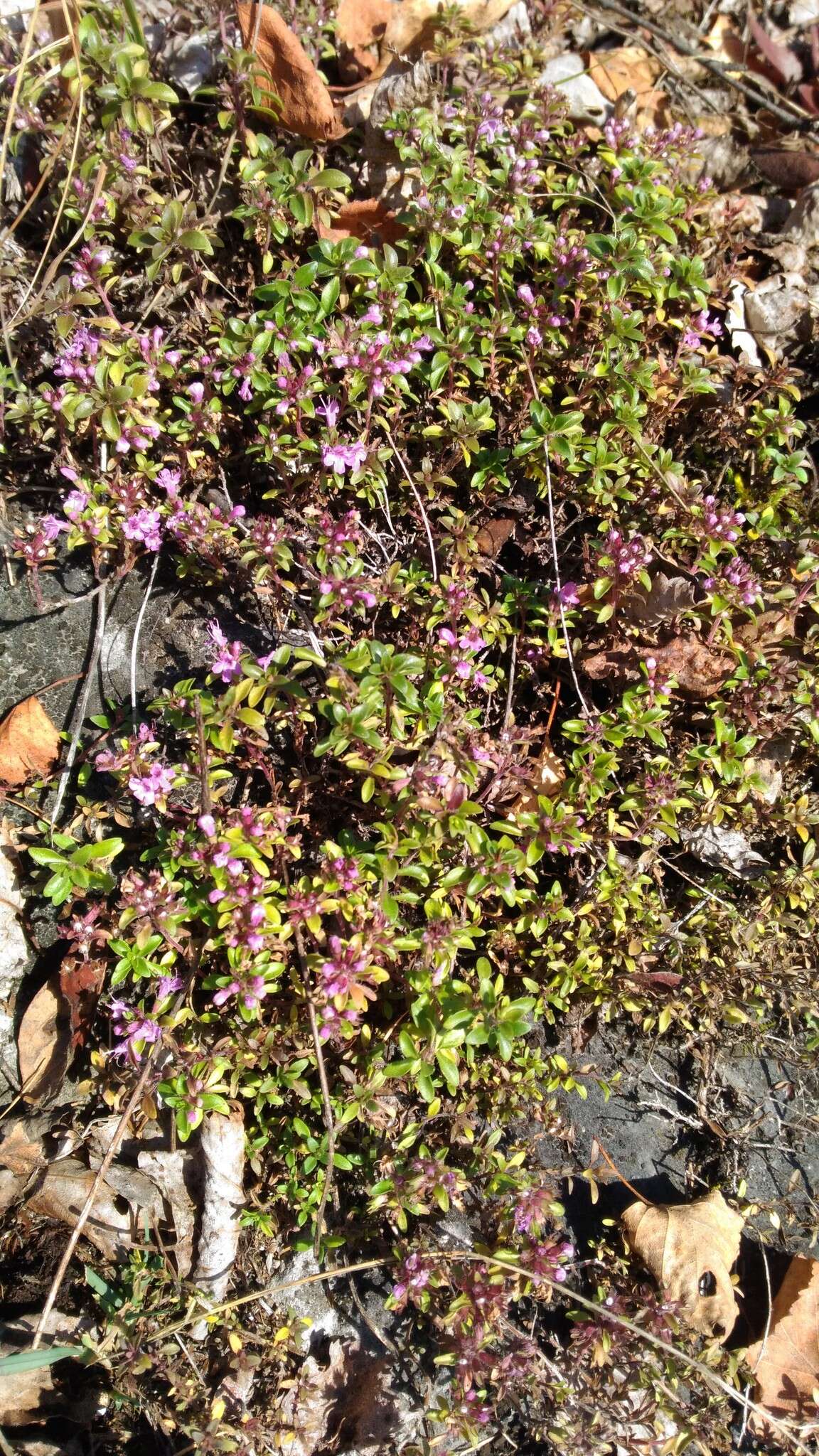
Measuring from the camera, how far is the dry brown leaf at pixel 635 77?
4320mm

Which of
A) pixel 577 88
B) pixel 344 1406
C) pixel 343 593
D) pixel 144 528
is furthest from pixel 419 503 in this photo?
pixel 344 1406

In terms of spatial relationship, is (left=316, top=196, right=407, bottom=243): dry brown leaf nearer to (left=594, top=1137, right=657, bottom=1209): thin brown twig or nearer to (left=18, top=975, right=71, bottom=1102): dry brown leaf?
(left=18, top=975, right=71, bottom=1102): dry brown leaf

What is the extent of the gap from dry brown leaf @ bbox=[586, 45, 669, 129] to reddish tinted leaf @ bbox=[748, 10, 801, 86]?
0.62 metres

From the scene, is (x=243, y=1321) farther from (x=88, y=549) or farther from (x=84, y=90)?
(x=84, y=90)

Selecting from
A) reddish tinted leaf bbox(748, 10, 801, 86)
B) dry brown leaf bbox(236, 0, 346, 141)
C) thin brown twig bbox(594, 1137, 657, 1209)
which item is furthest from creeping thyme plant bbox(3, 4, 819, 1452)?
reddish tinted leaf bbox(748, 10, 801, 86)

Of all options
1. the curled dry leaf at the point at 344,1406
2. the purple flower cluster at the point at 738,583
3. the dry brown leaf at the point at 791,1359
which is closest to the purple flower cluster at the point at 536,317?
the purple flower cluster at the point at 738,583

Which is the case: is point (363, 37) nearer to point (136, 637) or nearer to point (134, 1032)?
point (136, 637)

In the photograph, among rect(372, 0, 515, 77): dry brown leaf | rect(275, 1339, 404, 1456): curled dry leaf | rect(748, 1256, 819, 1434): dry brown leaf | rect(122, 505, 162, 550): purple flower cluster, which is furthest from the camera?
rect(372, 0, 515, 77): dry brown leaf

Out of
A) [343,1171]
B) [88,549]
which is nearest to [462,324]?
[88,549]

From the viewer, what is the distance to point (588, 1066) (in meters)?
3.17

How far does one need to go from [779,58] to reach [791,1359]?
5.83m

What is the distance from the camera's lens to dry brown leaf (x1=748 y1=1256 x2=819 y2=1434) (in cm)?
288

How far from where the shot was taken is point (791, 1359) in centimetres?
291

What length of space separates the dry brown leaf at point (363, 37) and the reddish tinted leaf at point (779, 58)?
2.02 meters
